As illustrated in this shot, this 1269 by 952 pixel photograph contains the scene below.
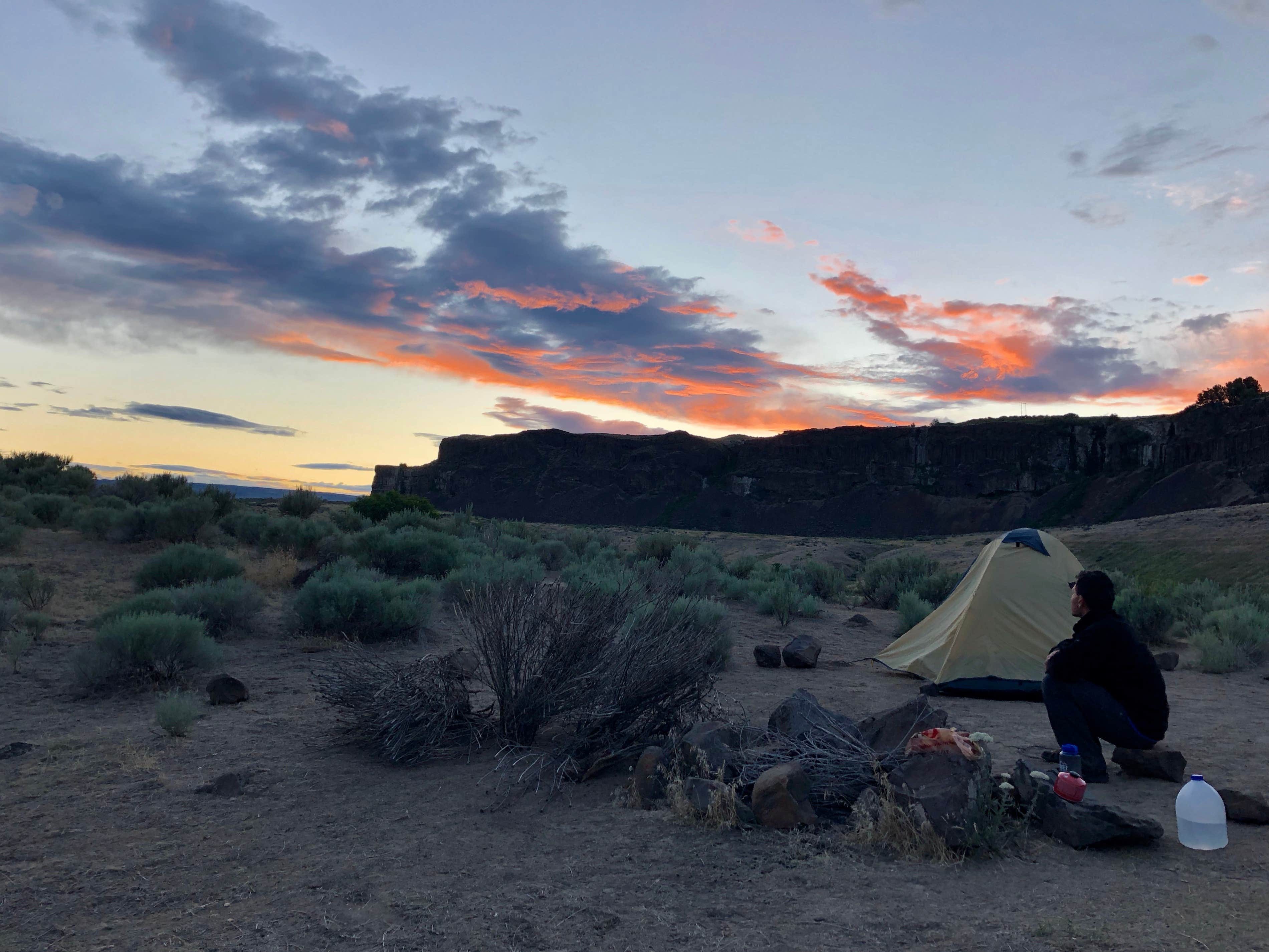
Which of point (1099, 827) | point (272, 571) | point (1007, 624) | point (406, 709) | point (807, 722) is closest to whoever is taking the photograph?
point (1099, 827)

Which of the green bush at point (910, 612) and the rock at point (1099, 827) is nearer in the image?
the rock at point (1099, 827)

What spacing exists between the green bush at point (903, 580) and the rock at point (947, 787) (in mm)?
12512

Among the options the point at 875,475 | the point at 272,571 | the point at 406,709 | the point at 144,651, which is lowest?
the point at 144,651

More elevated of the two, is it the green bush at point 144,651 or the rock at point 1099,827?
the rock at point 1099,827

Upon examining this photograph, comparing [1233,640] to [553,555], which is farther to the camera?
[553,555]

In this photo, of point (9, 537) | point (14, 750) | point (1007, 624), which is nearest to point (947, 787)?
point (1007, 624)

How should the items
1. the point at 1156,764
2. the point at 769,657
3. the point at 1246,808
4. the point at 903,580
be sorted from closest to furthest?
the point at 1246,808 < the point at 1156,764 < the point at 769,657 < the point at 903,580

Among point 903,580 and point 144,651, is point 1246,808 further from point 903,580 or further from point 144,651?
point 903,580

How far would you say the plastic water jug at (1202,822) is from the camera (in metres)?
4.22

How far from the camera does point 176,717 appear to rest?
6.07 m

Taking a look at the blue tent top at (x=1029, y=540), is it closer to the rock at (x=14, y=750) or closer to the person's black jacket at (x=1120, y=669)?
the person's black jacket at (x=1120, y=669)

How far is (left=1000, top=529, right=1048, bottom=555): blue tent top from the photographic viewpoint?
920 centimetres

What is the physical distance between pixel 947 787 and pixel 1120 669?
1.92 metres

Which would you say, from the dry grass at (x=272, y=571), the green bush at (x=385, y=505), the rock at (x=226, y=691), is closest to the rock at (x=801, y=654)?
the rock at (x=226, y=691)
